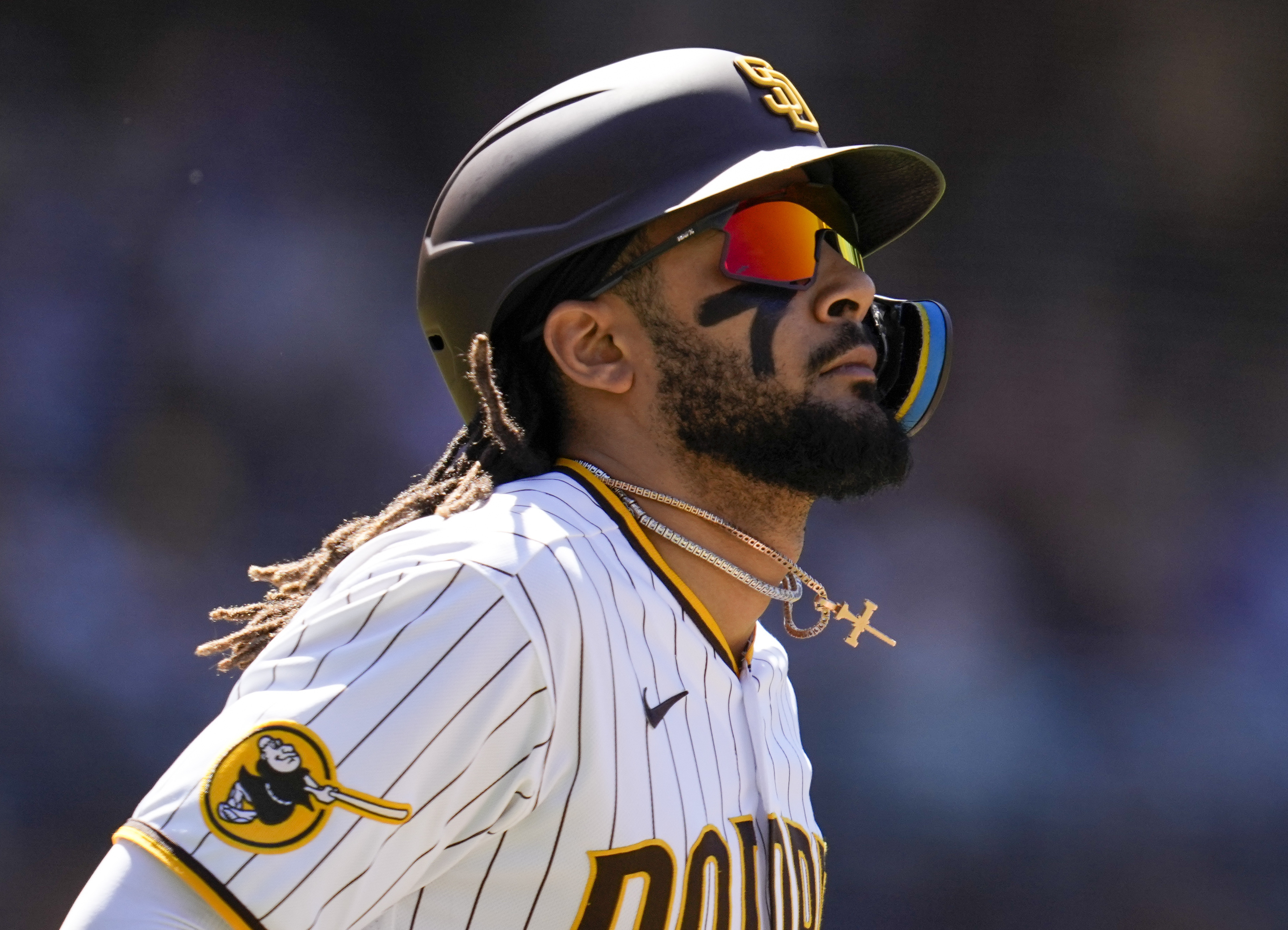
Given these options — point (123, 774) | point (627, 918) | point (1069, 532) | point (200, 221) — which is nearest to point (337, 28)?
point (200, 221)

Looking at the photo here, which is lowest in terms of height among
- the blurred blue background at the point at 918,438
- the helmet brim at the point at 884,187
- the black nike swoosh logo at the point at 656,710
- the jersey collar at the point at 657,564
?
the black nike swoosh logo at the point at 656,710

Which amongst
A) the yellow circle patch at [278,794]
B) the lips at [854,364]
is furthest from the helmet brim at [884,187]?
the yellow circle patch at [278,794]

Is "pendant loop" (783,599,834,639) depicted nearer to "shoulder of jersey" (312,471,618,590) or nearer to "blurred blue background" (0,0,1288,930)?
"shoulder of jersey" (312,471,618,590)

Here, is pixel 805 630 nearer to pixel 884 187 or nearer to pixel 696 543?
pixel 696 543

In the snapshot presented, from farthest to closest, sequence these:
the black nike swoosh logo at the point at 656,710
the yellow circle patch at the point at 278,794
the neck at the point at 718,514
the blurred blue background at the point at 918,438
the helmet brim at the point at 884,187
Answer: the blurred blue background at the point at 918,438, the helmet brim at the point at 884,187, the neck at the point at 718,514, the black nike swoosh logo at the point at 656,710, the yellow circle patch at the point at 278,794

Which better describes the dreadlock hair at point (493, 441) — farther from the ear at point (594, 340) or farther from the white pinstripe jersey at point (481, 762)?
the white pinstripe jersey at point (481, 762)

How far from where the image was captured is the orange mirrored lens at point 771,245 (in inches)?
67.1

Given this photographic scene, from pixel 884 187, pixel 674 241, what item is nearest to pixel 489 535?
pixel 674 241

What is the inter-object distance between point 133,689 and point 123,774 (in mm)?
268

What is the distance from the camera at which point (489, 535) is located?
4.25 ft

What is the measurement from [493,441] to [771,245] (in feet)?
1.69

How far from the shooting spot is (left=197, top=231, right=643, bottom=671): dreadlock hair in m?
1.62

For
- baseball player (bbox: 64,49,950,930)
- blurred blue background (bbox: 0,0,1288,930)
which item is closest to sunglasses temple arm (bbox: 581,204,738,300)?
baseball player (bbox: 64,49,950,930)

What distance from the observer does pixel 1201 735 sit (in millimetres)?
4285
